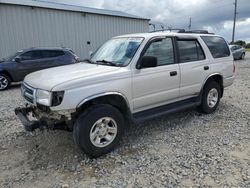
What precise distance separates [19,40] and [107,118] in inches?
576

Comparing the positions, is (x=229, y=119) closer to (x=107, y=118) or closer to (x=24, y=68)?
(x=107, y=118)

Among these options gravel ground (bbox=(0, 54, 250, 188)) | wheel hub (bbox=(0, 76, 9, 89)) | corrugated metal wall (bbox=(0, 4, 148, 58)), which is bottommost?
gravel ground (bbox=(0, 54, 250, 188))

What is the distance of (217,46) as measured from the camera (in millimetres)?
5719

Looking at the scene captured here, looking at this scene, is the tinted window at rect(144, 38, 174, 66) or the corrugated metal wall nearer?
the tinted window at rect(144, 38, 174, 66)

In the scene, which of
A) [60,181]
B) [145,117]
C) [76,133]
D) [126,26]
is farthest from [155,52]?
[126,26]

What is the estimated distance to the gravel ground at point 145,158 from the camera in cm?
316

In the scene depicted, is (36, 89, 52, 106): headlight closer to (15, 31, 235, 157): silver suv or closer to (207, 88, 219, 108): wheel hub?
(15, 31, 235, 157): silver suv

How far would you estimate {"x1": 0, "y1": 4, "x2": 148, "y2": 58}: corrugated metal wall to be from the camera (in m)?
15.6

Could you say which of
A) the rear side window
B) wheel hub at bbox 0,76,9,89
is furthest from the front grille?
wheel hub at bbox 0,76,9,89

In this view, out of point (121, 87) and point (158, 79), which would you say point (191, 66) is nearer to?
point (158, 79)

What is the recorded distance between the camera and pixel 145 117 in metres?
4.24

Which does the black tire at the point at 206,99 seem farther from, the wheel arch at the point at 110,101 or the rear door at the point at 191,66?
the wheel arch at the point at 110,101

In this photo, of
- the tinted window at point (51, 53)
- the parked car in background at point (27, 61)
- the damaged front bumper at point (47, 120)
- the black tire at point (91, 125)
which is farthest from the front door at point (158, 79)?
the tinted window at point (51, 53)

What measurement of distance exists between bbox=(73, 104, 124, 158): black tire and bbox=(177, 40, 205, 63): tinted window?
76.5 inches
